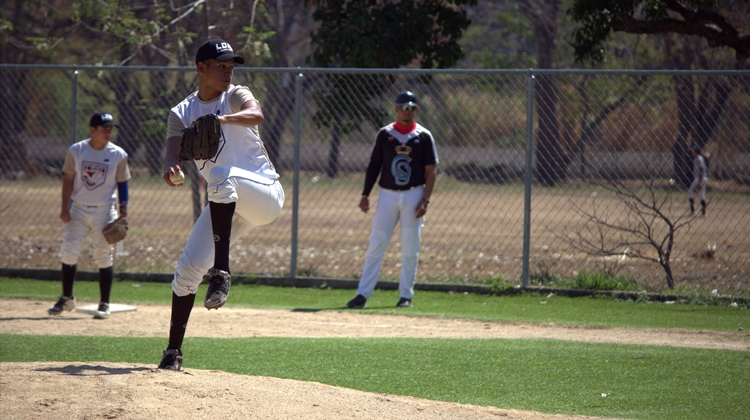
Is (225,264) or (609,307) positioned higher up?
(225,264)

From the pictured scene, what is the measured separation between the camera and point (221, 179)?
449 centimetres

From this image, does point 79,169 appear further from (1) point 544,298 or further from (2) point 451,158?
(2) point 451,158

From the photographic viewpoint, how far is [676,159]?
952cm

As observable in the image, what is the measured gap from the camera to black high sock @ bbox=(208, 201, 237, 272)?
4551mm

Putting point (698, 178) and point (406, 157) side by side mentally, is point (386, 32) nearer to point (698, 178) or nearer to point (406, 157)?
point (406, 157)

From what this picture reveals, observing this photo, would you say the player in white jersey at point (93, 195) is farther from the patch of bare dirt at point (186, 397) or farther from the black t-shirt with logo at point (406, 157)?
the black t-shirt with logo at point (406, 157)

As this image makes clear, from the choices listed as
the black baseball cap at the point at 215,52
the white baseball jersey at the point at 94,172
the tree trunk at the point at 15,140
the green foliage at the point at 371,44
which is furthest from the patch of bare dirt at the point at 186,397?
the tree trunk at the point at 15,140

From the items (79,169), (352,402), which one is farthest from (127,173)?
(352,402)

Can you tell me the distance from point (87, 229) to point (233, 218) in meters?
3.95

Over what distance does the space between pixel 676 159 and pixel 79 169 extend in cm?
708

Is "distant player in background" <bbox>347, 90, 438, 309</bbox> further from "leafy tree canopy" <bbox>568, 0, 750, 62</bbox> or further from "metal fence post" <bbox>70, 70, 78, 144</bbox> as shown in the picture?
"metal fence post" <bbox>70, 70, 78, 144</bbox>

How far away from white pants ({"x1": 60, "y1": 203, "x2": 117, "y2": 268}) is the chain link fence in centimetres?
224

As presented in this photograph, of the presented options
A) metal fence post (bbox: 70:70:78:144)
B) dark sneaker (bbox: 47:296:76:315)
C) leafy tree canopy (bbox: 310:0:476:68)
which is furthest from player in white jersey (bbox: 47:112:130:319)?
leafy tree canopy (bbox: 310:0:476:68)

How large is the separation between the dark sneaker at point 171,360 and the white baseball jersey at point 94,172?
3.71 m
